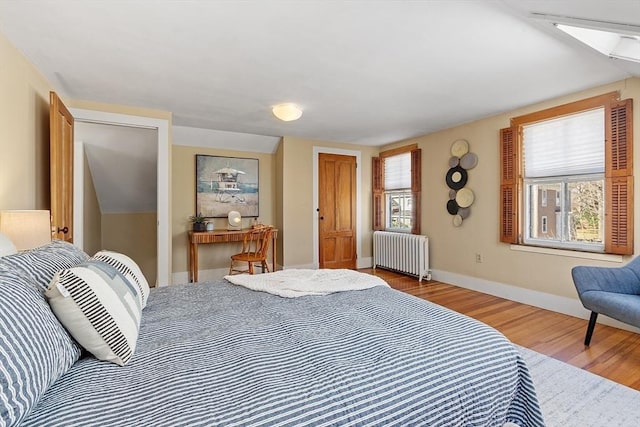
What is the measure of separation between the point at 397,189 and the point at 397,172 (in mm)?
305

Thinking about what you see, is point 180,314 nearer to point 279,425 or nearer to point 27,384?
point 27,384

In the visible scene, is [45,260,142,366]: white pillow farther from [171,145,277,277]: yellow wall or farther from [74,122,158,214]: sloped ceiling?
[171,145,277,277]: yellow wall

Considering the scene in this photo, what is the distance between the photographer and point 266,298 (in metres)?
1.71

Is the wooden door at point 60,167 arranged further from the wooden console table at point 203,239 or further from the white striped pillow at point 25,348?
the white striped pillow at point 25,348

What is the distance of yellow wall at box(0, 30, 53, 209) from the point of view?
2.04 metres

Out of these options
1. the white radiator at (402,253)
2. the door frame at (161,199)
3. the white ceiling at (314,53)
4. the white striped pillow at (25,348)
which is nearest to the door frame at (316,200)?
the white radiator at (402,253)

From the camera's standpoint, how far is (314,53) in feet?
7.41

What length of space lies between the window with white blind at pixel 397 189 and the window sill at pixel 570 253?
159cm

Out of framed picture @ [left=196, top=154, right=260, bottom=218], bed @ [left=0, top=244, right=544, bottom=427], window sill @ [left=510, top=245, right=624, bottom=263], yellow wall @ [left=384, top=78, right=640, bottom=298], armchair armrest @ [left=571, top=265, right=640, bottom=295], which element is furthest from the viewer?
framed picture @ [left=196, top=154, right=260, bottom=218]

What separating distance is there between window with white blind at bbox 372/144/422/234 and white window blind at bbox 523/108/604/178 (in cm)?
159

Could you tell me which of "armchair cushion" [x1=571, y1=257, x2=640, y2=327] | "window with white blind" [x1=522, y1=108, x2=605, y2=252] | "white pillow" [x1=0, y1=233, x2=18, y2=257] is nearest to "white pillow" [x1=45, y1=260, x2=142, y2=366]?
"white pillow" [x1=0, y1=233, x2=18, y2=257]

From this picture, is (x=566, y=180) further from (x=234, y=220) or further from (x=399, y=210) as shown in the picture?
(x=234, y=220)

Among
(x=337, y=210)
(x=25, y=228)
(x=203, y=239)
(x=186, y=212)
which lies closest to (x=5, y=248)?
(x=25, y=228)

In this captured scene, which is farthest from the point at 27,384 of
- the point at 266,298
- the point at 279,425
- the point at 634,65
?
the point at 634,65
